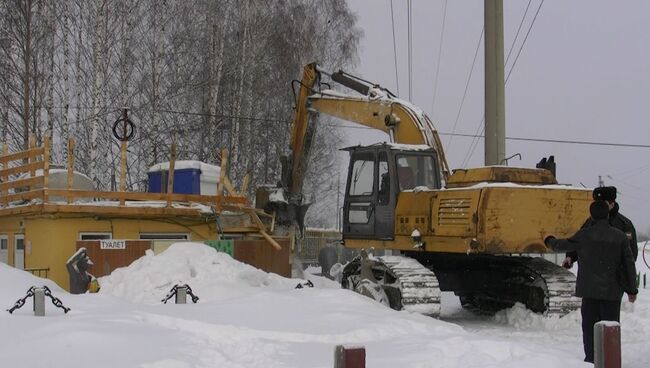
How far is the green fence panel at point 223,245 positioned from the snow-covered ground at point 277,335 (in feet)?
15.3

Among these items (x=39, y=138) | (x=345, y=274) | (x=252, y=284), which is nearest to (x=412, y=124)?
(x=345, y=274)

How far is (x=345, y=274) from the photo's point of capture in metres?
12.6

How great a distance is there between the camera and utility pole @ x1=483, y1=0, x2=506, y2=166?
16.5 meters

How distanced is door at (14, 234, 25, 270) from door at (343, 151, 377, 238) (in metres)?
8.02

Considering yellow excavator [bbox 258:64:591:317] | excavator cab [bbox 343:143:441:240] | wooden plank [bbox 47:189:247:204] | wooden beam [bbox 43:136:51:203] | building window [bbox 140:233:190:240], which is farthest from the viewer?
building window [bbox 140:233:190:240]

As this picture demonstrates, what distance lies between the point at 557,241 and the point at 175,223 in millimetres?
10422

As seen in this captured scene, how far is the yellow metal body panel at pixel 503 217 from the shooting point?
380 inches

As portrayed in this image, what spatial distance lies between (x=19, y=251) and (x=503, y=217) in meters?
11.5

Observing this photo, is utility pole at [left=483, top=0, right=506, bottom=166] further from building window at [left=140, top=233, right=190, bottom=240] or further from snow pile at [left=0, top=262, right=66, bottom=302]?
snow pile at [left=0, top=262, right=66, bottom=302]

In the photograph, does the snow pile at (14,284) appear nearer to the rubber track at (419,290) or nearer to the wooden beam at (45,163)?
the wooden beam at (45,163)

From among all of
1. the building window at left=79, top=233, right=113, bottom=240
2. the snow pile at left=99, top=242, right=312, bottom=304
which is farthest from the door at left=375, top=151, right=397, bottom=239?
the building window at left=79, top=233, right=113, bottom=240

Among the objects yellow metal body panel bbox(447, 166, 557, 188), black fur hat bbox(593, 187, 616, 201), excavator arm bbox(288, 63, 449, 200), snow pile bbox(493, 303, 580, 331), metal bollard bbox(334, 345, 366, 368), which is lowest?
snow pile bbox(493, 303, 580, 331)

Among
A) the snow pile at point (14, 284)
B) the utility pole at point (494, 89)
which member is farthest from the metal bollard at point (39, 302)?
the utility pole at point (494, 89)

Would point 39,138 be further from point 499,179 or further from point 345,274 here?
point 499,179
